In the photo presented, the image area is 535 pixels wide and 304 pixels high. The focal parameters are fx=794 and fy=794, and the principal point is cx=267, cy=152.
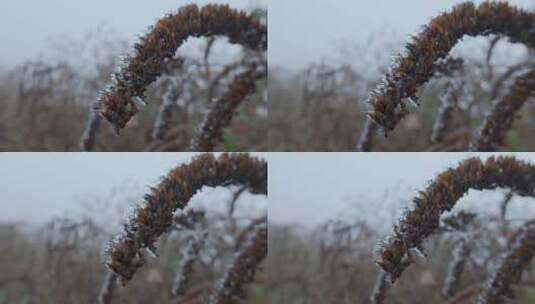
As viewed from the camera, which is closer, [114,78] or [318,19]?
[114,78]

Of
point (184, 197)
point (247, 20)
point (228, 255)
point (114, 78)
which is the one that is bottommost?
point (228, 255)

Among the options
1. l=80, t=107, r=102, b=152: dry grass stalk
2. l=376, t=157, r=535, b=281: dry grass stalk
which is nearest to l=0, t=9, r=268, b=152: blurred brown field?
l=80, t=107, r=102, b=152: dry grass stalk

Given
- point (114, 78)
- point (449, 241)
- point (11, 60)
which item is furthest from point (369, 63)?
point (11, 60)

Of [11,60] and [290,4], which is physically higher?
[290,4]

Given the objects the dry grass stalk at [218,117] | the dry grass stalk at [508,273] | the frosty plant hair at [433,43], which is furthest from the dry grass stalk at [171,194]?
the dry grass stalk at [508,273]

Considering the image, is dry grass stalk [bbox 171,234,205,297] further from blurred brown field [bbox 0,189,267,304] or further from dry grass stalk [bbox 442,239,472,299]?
dry grass stalk [bbox 442,239,472,299]

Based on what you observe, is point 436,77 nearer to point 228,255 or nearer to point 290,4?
point 290,4

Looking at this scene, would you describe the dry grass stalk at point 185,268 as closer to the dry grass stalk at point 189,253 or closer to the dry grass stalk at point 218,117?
the dry grass stalk at point 189,253
